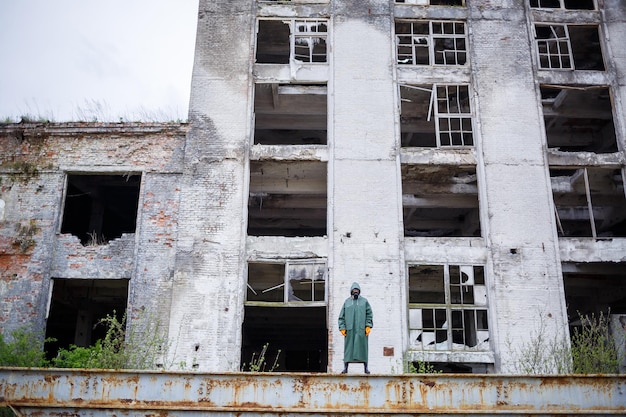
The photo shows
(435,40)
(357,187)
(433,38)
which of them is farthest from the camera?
(435,40)

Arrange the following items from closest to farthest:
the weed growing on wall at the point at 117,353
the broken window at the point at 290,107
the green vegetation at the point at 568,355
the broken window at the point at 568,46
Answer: the weed growing on wall at the point at 117,353, the green vegetation at the point at 568,355, the broken window at the point at 290,107, the broken window at the point at 568,46

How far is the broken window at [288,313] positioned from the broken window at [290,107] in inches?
191

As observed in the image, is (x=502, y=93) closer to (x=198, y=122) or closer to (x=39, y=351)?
(x=198, y=122)

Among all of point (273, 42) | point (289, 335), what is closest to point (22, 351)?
point (289, 335)

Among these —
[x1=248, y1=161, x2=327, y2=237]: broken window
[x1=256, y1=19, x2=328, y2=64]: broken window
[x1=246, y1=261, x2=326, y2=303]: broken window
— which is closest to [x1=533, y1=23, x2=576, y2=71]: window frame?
[x1=256, y1=19, x2=328, y2=64]: broken window

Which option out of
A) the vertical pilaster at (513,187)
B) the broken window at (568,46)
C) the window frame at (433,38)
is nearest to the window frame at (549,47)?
the broken window at (568,46)

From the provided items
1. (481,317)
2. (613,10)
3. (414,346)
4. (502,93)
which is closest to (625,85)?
(613,10)

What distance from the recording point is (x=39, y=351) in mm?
13859

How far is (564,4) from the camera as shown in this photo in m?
18.5

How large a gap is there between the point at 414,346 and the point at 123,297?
850 centimetres

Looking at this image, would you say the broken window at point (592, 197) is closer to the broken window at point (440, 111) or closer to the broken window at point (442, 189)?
the broken window at point (442, 189)

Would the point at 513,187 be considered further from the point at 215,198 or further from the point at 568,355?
the point at 215,198

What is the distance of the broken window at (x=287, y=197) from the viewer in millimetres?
17016

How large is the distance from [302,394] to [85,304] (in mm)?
12077
